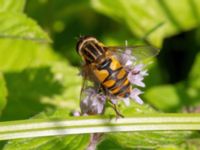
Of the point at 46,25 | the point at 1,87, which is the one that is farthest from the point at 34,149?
the point at 46,25

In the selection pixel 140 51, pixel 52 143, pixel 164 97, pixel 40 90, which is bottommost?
pixel 164 97

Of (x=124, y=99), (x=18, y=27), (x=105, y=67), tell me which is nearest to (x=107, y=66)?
(x=105, y=67)

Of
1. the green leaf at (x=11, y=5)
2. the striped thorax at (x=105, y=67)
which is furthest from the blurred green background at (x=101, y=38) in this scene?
the striped thorax at (x=105, y=67)

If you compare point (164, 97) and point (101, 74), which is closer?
point (101, 74)

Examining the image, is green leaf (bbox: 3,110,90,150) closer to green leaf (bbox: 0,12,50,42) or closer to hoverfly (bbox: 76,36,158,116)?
hoverfly (bbox: 76,36,158,116)

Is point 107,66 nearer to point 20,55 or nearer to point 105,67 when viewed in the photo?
point 105,67

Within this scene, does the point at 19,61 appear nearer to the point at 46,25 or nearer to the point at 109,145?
the point at 46,25

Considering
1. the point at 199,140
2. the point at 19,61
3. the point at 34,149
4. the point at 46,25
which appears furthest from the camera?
the point at 46,25

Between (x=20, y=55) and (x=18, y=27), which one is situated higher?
(x=18, y=27)
